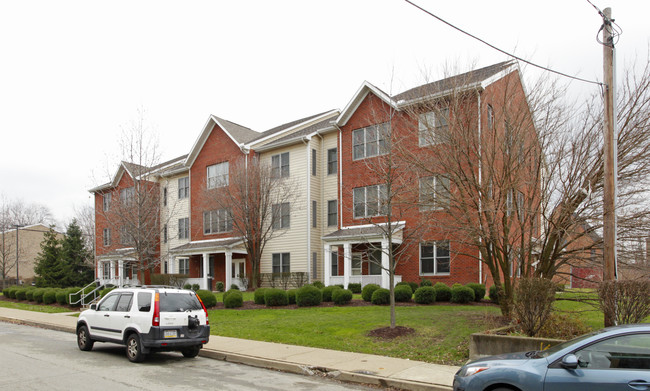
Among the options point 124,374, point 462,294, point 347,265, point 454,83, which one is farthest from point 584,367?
point 347,265

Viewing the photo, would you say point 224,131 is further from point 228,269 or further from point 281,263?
point 281,263

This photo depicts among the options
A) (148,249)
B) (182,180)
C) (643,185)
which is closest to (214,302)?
(148,249)

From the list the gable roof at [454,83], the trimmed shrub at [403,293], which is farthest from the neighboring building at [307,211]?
the gable roof at [454,83]

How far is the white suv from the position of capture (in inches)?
442

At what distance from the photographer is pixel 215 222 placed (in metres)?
34.8

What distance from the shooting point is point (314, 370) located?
10492 millimetres

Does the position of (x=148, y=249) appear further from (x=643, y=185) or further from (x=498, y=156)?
(x=643, y=185)

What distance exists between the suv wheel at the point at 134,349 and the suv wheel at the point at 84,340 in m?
2.01

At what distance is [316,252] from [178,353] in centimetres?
1772

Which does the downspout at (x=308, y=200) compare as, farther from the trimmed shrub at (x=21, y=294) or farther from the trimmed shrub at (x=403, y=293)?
the trimmed shrub at (x=21, y=294)

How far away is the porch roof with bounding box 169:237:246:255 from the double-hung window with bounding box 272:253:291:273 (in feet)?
7.33

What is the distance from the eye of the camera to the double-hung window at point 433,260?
2464cm

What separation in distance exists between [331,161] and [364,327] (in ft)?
57.2

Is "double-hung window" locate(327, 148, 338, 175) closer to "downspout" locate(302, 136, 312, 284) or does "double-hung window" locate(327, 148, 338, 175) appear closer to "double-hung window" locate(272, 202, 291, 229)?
"downspout" locate(302, 136, 312, 284)
